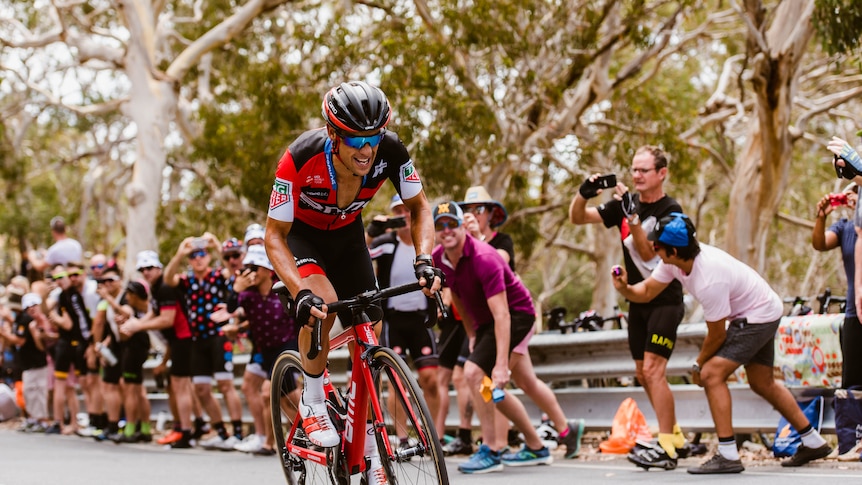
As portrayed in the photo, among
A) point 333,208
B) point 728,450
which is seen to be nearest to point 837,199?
point 728,450

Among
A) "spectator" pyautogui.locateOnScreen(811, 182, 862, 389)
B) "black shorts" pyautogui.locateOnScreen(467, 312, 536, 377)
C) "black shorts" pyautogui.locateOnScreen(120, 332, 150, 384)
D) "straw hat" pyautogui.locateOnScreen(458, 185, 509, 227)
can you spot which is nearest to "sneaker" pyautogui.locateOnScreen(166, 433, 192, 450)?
"black shorts" pyautogui.locateOnScreen(120, 332, 150, 384)

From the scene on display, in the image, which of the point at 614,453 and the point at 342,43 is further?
the point at 342,43

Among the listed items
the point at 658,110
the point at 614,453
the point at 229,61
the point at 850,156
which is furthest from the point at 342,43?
the point at 850,156

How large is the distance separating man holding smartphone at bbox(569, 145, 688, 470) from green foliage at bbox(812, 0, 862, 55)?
22.1ft

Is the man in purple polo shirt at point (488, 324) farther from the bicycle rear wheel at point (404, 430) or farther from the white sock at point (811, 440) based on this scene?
the bicycle rear wheel at point (404, 430)

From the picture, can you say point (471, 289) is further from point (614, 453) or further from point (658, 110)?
point (658, 110)

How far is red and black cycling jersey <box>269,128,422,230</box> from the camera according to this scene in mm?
5430

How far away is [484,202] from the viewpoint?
9.65 meters

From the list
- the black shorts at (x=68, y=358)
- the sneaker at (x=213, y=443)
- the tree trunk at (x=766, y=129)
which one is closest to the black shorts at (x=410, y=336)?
the sneaker at (x=213, y=443)

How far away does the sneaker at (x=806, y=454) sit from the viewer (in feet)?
23.6

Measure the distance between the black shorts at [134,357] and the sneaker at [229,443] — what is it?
5.73 feet

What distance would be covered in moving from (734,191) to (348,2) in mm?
8535

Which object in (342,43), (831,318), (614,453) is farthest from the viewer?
(342,43)

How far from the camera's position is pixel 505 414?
324 inches
